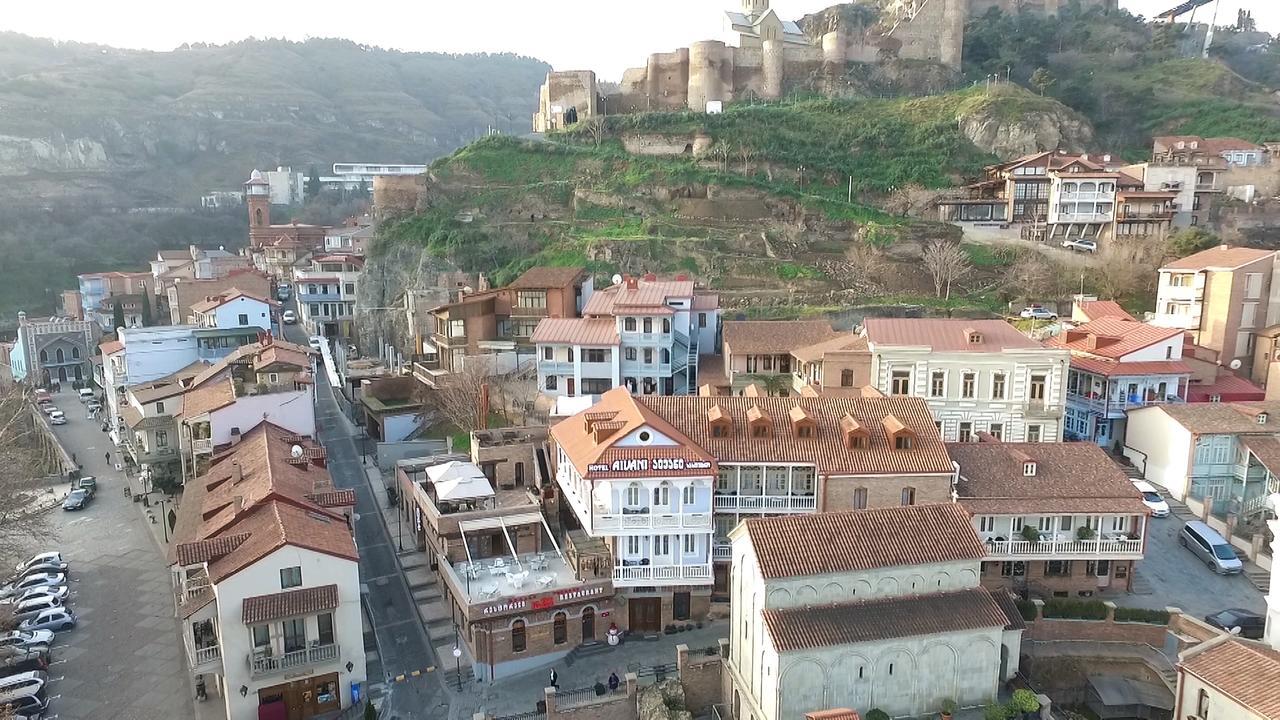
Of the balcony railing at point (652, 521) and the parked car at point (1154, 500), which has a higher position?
Answer: the balcony railing at point (652, 521)

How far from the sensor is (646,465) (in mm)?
30141

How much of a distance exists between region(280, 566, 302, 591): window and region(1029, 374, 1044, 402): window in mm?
34099

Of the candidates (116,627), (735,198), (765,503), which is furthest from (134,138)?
(765,503)

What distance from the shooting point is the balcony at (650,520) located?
30.5m

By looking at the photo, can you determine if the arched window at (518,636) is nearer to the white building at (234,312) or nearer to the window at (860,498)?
the window at (860,498)

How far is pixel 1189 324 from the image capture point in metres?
55.0

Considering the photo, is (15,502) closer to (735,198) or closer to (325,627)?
(325,627)

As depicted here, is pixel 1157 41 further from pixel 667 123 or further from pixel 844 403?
pixel 844 403

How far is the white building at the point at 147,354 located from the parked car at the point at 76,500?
6.29 meters

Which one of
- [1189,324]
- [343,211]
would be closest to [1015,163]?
[1189,324]

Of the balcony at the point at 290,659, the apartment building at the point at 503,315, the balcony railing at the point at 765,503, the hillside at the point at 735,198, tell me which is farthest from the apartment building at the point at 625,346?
the balcony at the point at 290,659

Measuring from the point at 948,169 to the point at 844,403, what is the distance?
57.9 m

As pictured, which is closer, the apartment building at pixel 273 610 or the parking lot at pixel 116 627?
the apartment building at pixel 273 610

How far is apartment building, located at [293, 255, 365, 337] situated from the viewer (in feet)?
258
